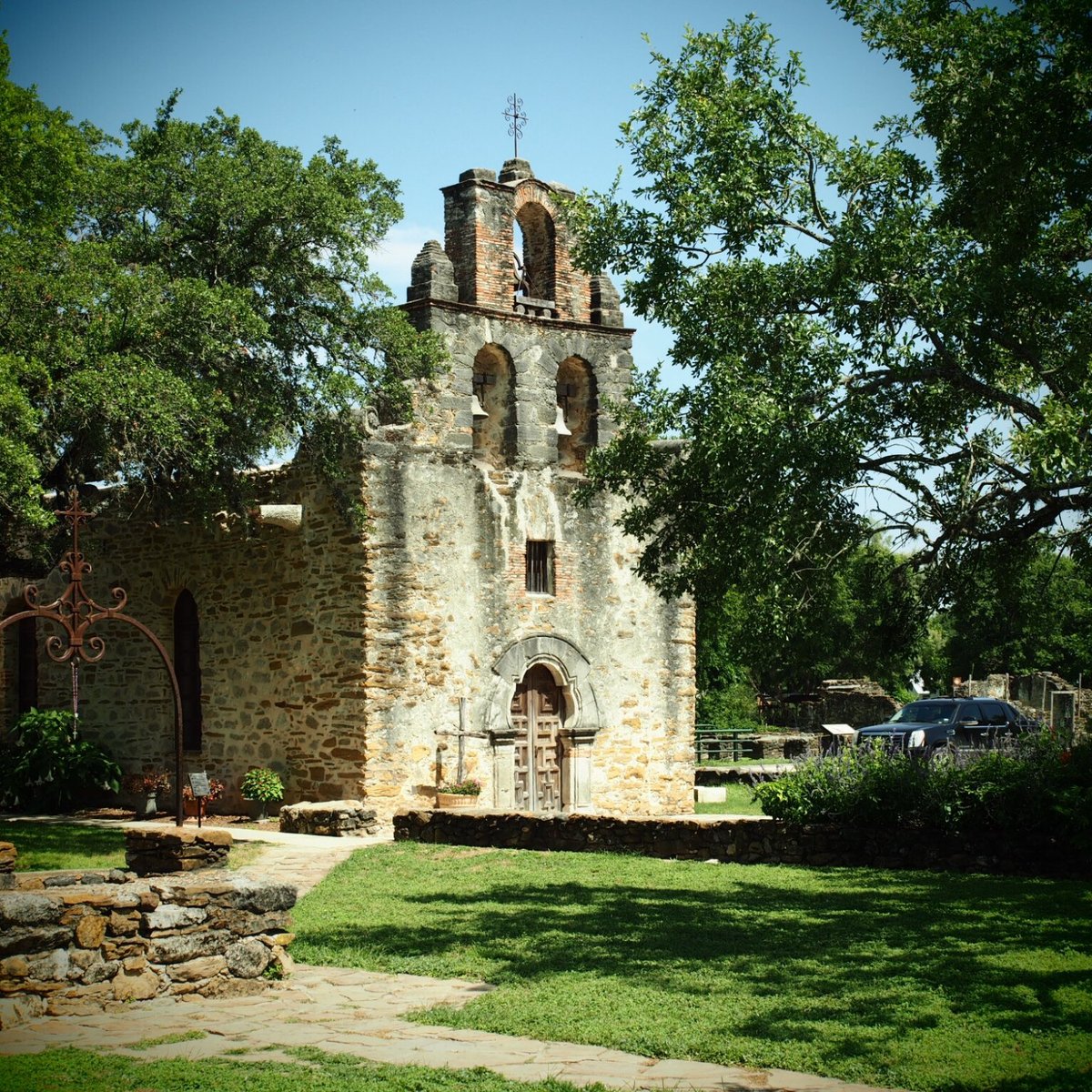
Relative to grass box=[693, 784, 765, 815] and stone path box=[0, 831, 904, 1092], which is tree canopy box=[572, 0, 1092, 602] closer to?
stone path box=[0, 831, 904, 1092]

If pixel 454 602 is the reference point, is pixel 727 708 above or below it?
below

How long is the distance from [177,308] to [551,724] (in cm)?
860

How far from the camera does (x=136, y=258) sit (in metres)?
16.5

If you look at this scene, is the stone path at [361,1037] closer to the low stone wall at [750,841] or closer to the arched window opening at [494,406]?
the low stone wall at [750,841]

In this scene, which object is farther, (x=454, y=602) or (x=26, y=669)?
(x=26, y=669)

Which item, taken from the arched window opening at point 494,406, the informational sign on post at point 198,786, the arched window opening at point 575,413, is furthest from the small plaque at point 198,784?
the arched window opening at point 575,413

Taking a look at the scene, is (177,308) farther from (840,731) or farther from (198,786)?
(840,731)

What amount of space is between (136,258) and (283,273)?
1.82 meters

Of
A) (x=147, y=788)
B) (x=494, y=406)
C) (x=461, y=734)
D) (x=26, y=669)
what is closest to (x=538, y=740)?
(x=461, y=734)

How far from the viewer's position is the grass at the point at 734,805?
20094 mm

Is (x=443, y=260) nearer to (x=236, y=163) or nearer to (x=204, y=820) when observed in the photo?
(x=236, y=163)

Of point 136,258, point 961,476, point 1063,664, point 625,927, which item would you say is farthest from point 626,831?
point 1063,664

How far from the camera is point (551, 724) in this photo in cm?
2011

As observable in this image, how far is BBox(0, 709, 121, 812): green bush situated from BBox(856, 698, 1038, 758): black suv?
1192 cm
